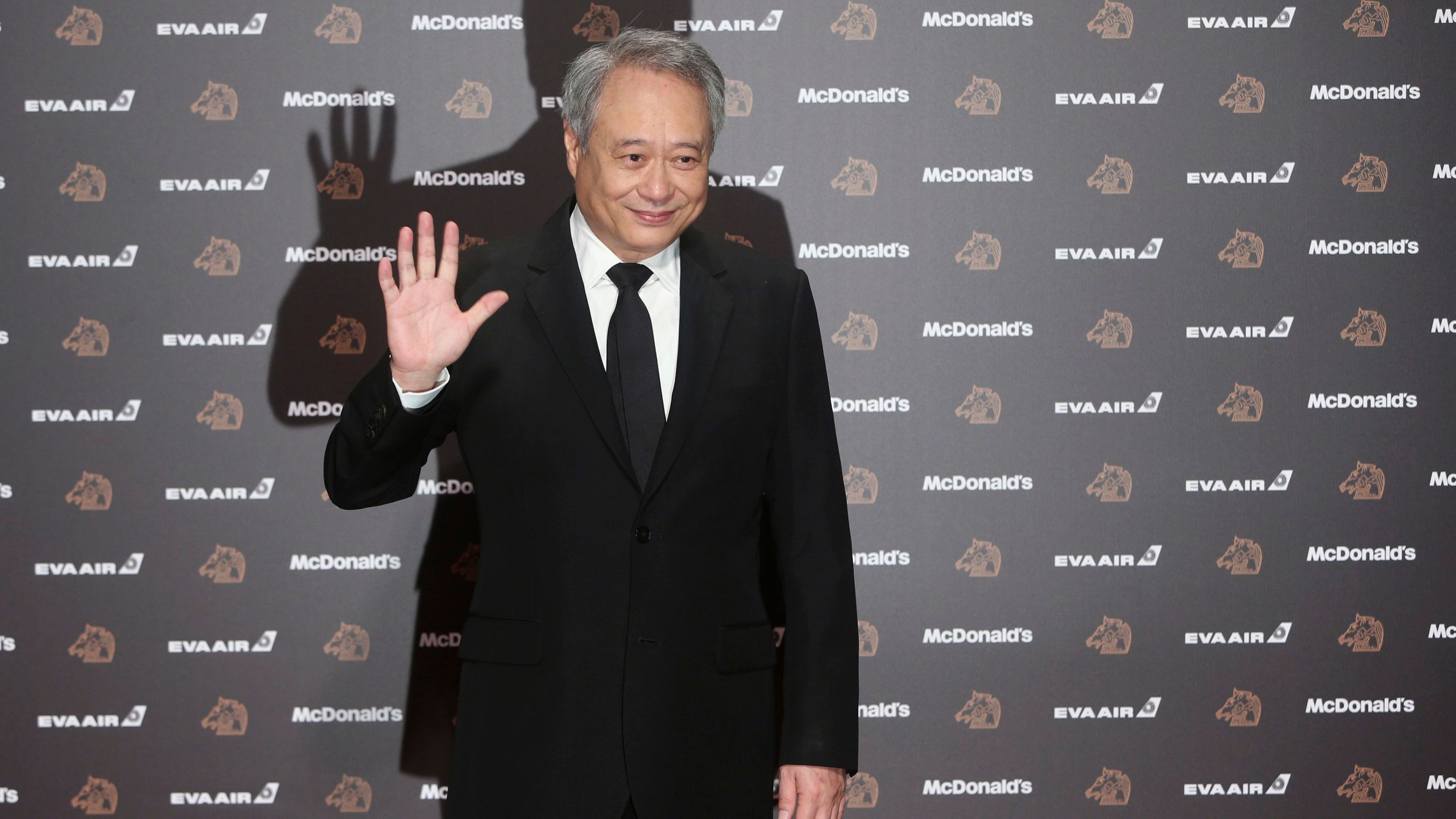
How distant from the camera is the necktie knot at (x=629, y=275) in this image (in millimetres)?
1884

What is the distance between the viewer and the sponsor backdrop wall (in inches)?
117

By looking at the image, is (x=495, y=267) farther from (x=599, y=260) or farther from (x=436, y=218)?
(x=436, y=218)

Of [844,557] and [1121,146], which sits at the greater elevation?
[1121,146]

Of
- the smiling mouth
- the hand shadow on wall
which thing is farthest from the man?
the hand shadow on wall

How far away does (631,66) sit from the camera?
1846 mm

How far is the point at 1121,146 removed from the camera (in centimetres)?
304

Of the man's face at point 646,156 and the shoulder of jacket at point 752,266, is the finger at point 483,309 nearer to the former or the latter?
the man's face at point 646,156

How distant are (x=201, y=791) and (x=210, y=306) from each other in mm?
1455

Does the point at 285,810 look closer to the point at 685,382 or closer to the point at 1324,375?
the point at 685,382

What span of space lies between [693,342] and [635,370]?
117mm

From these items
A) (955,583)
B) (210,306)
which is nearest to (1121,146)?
(955,583)

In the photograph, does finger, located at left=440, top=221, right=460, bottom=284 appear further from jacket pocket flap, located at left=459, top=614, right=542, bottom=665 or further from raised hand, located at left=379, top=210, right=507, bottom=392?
jacket pocket flap, located at left=459, top=614, right=542, bottom=665

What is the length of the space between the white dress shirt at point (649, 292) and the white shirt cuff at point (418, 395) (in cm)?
11

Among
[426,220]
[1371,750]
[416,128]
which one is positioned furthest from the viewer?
[1371,750]
